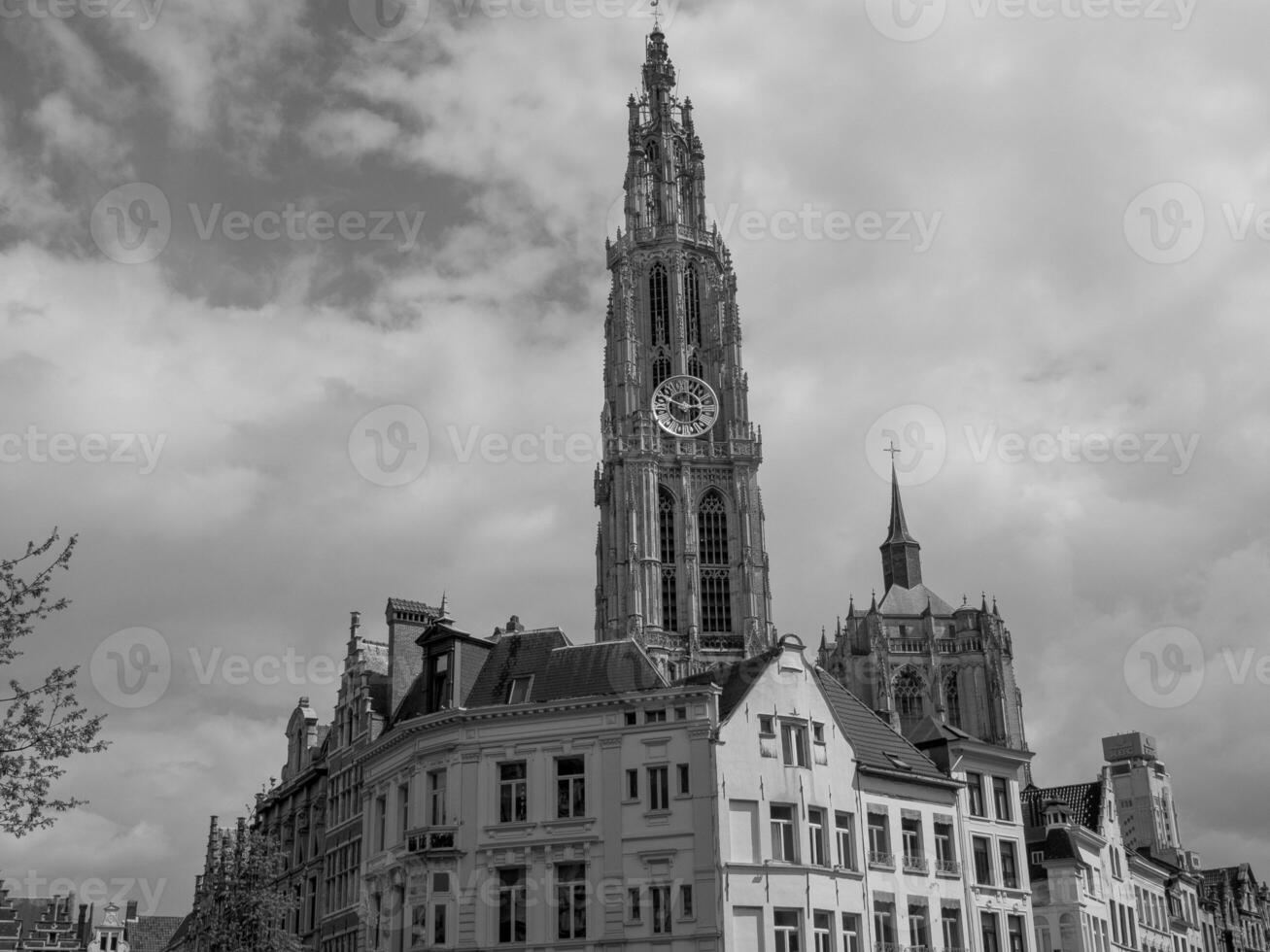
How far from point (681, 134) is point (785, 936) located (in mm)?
123325

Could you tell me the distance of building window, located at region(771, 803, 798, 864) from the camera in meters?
42.2

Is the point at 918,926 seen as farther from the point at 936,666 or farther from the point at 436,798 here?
the point at 936,666

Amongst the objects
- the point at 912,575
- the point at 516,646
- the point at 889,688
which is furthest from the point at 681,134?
the point at 516,646

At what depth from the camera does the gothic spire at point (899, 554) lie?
14512 centimetres

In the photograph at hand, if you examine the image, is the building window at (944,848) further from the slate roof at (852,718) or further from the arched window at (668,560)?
the arched window at (668,560)

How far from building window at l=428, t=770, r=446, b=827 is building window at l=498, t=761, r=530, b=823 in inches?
73.2

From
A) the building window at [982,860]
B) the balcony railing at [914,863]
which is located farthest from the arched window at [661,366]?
the balcony railing at [914,863]

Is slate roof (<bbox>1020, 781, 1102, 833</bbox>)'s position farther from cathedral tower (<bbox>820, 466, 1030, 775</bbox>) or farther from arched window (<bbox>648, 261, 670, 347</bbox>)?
arched window (<bbox>648, 261, 670, 347</bbox>)

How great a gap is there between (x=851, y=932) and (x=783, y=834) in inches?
139

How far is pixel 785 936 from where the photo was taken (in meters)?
41.3

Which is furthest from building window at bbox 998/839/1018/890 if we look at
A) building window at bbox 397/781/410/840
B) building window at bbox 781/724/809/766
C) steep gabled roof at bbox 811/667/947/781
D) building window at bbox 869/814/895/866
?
building window at bbox 397/781/410/840

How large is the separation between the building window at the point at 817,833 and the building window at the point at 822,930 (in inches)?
55.4

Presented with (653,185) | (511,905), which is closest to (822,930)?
(511,905)

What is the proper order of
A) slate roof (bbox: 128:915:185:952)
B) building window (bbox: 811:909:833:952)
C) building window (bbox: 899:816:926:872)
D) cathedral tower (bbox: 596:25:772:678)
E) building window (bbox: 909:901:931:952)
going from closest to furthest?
building window (bbox: 811:909:833:952), building window (bbox: 909:901:931:952), building window (bbox: 899:816:926:872), slate roof (bbox: 128:915:185:952), cathedral tower (bbox: 596:25:772:678)
